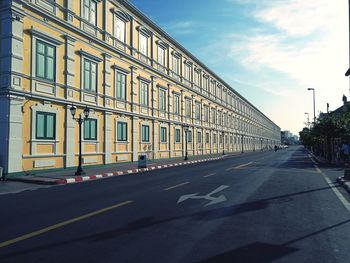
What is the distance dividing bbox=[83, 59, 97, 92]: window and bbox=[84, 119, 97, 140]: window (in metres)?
2.32

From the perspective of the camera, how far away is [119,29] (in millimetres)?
28906

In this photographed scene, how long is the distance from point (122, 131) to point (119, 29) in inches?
340

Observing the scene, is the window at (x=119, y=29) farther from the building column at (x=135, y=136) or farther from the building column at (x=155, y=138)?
the building column at (x=155, y=138)

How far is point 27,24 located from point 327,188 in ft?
56.7

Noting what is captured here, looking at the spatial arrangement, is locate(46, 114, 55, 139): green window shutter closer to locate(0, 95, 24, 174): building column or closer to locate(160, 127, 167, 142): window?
locate(0, 95, 24, 174): building column

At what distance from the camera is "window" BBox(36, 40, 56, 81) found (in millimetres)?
19828

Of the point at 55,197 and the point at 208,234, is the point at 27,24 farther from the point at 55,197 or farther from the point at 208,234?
the point at 208,234

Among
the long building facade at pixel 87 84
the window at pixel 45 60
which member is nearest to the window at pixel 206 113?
the long building facade at pixel 87 84

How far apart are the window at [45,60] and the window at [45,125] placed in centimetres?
225

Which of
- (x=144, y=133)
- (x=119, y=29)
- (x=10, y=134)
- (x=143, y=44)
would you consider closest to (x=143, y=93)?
(x=144, y=133)

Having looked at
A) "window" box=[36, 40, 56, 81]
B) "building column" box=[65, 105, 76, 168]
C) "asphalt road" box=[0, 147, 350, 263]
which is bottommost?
"asphalt road" box=[0, 147, 350, 263]

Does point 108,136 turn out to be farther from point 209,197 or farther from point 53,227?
point 53,227

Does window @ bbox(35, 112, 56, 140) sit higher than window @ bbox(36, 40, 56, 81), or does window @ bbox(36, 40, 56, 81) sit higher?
window @ bbox(36, 40, 56, 81)

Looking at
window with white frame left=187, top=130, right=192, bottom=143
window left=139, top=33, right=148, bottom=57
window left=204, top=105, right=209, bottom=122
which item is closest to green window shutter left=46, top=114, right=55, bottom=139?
window left=139, top=33, right=148, bottom=57
